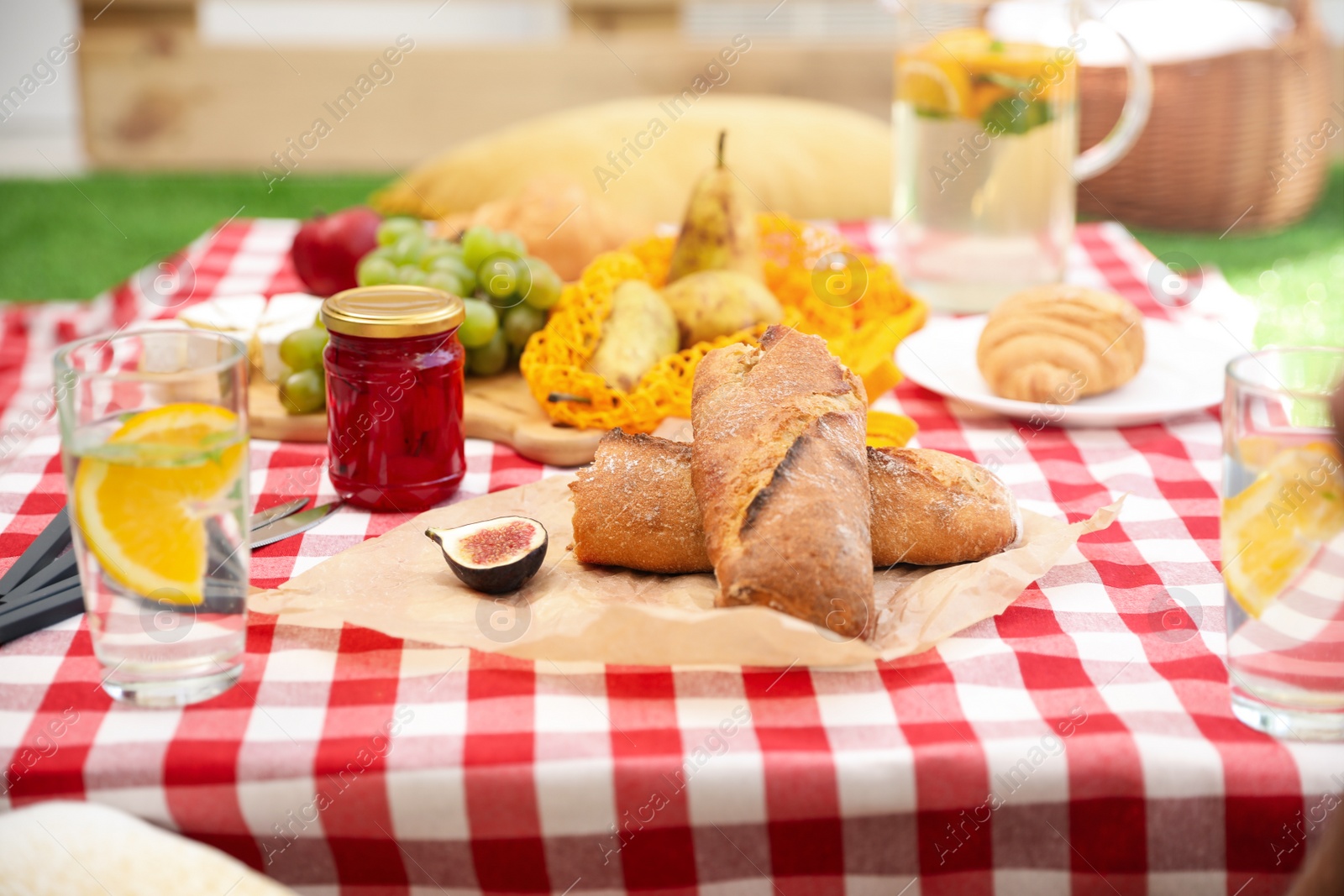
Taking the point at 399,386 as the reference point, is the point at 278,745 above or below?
below

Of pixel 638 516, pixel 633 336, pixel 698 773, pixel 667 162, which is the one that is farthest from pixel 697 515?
pixel 667 162

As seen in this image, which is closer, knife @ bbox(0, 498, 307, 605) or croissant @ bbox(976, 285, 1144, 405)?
knife @ bbox(0, 498, 307, 605)

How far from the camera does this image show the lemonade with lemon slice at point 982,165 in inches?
70.3

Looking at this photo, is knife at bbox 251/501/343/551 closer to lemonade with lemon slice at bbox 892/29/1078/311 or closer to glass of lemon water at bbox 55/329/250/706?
glass of lemon water at bbox 55/329/250/706

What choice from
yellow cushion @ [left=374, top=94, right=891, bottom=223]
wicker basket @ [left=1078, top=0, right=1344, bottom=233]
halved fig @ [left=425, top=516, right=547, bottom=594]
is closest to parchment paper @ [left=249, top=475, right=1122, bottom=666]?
halved fig @ [left=425, top=516, right=547, bottom=594]

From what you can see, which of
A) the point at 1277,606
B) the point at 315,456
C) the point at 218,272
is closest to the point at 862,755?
the point at 1277,606

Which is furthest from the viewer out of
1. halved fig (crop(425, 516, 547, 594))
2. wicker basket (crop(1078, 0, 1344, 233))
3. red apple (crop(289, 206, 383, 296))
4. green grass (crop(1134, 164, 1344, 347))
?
wicker basket (crop(1078, 0, 1344, 233))

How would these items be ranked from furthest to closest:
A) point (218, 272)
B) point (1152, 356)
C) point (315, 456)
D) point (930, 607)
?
point (218, 272)
point (1152, 356)
point (315, 456)
point (930, 607)

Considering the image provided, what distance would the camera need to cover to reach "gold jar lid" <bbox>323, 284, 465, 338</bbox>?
1222 mm

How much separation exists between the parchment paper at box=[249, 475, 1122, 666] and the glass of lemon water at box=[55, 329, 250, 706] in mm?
96

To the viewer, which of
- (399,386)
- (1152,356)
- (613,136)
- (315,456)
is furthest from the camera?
(613,136)

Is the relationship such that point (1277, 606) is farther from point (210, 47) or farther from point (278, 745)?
point (210, 47)

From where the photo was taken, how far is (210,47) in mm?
4496

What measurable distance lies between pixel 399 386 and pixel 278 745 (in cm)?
45
